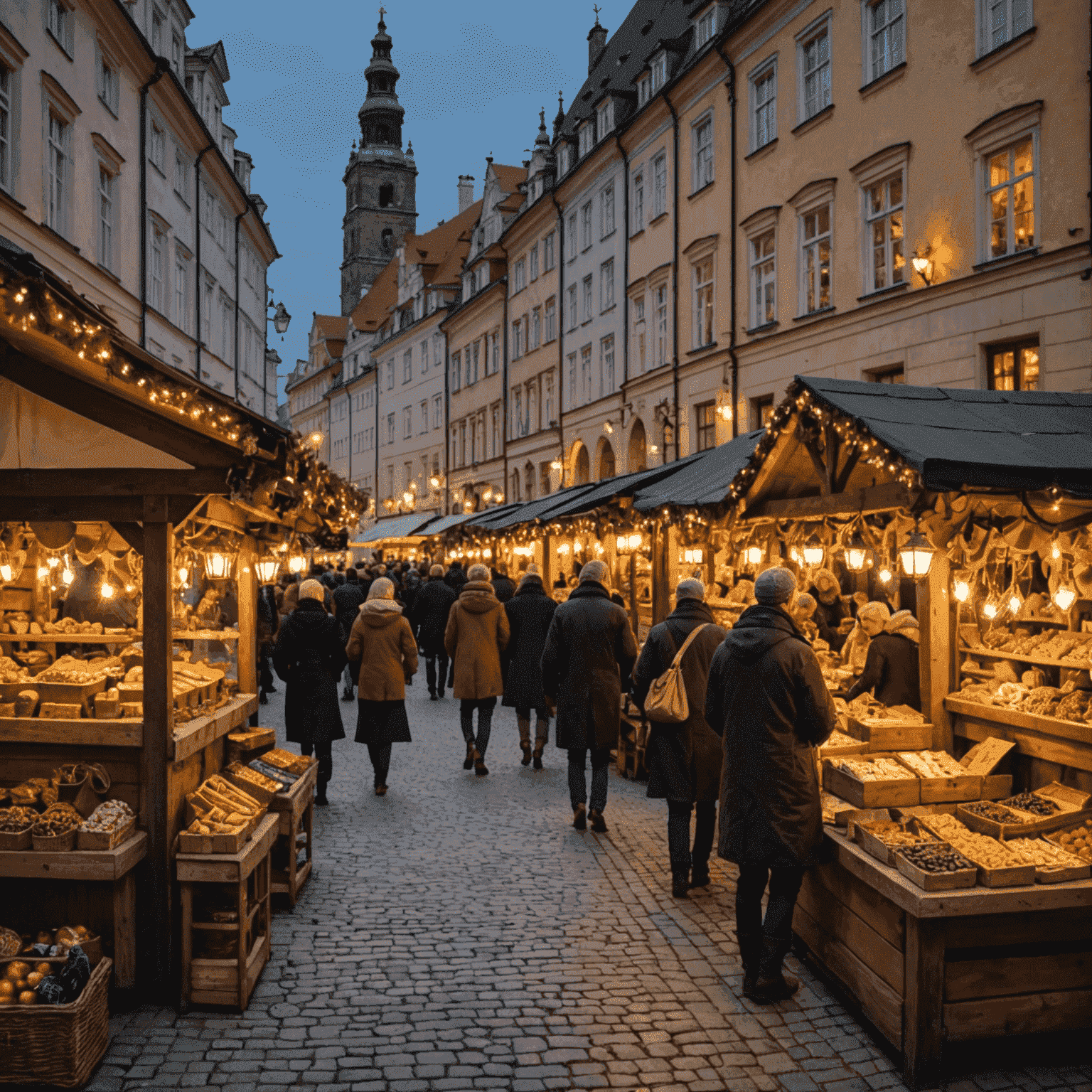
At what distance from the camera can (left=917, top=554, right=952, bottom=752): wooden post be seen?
6.87 m

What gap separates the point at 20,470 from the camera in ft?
17.8

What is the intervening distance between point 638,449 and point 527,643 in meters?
19.0

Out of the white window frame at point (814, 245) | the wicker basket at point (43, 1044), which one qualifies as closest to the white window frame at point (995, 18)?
the white window frame at point (814, 245)

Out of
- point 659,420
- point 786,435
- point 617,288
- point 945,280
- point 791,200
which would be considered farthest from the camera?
point 617,288

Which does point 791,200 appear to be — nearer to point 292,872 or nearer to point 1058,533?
point 1058,533

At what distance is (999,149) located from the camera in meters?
15.7

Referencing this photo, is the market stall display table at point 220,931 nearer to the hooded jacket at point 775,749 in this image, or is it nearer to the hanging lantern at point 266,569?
the hooded jacket at point 775,749

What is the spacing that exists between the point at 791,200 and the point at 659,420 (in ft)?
24.2

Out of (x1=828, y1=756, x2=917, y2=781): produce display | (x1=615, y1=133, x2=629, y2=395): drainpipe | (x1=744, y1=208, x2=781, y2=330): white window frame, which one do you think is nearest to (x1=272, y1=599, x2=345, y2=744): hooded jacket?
(x1=828, y1=756, x2=917, y2=781): produce display

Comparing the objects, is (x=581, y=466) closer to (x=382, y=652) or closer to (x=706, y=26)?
(x=706, y=26)

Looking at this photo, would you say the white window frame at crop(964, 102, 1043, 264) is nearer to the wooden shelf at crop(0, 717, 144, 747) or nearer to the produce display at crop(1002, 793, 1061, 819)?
the produce display at crop(1002, 793, 1061, 819)

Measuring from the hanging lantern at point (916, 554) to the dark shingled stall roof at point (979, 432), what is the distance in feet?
2.09

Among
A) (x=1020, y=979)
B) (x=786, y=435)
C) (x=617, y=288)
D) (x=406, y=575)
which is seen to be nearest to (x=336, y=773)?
(x=786, y=435)

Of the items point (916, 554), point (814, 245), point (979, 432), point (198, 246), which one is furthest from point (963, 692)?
point (198, 246)
